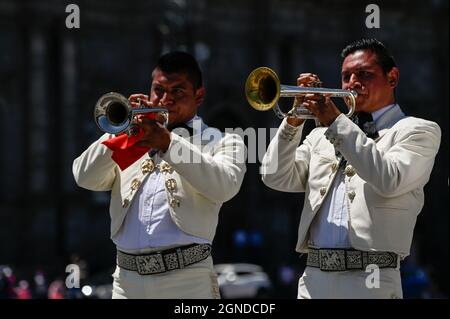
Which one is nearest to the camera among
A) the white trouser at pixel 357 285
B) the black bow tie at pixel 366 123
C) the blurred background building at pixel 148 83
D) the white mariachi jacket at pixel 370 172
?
the white mariachi jacket at pixel 370 172

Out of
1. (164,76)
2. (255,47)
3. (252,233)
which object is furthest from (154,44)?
(164,76)

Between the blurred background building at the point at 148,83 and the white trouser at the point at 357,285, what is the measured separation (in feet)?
69.7

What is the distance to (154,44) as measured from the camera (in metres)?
31.3

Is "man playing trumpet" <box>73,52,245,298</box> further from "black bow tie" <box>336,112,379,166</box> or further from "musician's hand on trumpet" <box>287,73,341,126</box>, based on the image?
"musician's hand on trumpet" <box>287,73,341,126</box>

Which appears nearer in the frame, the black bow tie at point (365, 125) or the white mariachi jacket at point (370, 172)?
the white mariachi jacket at point (370, 172)

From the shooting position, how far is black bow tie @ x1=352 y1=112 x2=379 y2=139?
5.24 metres

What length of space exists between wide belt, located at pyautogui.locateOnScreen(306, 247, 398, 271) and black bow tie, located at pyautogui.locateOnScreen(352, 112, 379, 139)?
635mm

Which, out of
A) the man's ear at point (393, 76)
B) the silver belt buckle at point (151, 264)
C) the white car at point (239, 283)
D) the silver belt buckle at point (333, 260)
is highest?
the man's ear at point (393, 76)

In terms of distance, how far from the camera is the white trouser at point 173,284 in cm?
525

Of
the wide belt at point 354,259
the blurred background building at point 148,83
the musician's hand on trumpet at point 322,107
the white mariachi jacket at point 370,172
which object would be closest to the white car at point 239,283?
the blurred background building at point 148,83

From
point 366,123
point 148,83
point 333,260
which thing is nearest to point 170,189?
point 333,260

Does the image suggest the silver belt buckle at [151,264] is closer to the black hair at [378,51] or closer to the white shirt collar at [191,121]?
the white shirt collar at [191,121]
